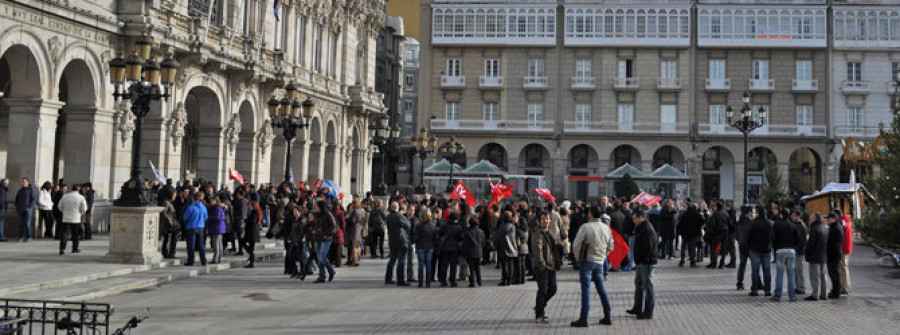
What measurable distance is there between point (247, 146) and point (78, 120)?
9725 millimetres

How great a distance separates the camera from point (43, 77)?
1927cm

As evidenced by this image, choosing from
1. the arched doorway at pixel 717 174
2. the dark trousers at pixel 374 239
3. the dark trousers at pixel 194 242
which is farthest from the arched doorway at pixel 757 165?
the dark trousers at pixel 194 242

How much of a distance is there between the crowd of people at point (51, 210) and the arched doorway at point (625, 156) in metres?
45.2

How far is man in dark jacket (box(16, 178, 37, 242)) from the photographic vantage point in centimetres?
1827

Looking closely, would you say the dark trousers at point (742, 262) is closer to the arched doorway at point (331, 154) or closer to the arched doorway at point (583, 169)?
the arched doorway at point (331, 154)

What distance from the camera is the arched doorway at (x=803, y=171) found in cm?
5901

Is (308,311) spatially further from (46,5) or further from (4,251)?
(46,5)

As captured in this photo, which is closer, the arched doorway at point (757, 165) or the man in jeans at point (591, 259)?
the man in jeans at point (591, 259)

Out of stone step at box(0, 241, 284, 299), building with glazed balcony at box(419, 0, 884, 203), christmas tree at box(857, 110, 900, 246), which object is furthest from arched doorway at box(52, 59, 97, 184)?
building with glazed balcony at box(419, 0, 884, 203)

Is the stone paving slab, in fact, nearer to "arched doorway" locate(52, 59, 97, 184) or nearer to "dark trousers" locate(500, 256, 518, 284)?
"dark trousers" locate(500, 256, 518, 284)

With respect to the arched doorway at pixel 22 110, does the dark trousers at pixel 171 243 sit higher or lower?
lower

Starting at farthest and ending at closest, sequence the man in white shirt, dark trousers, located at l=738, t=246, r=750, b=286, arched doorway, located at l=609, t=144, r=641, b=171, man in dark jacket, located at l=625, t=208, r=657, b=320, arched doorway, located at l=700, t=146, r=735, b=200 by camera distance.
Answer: arched doorway, located at l=609, t=144, r=641, b=171 < arched doorway, located at l=700, t=146, r=735, b=200 < the man in white shirt < dark trousers, located at l=738, t=246, r=750, b=286 < man in dark jacket, located at l=625, t=208, r=657, b=320

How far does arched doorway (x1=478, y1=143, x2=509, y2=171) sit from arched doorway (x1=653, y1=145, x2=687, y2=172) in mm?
11948

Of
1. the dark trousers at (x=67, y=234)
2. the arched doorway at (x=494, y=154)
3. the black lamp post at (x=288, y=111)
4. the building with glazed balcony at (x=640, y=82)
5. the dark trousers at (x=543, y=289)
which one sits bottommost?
the dark trousers at (x=543, y=289)
